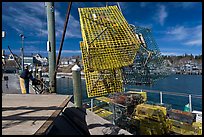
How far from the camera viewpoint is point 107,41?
4.18 metres

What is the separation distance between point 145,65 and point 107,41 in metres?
0.86

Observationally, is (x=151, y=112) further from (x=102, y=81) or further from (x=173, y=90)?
(x=173, y=90)

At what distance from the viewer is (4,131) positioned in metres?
2.10

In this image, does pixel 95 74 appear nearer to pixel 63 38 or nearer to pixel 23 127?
pixel 63 38

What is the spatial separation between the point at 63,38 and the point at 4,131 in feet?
8.56

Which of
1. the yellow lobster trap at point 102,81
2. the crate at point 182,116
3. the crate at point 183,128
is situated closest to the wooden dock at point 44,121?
the yellow lobster trap at point 102,81

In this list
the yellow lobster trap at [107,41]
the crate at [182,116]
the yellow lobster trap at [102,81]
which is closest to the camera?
the yellow lobster trap at [107,41]

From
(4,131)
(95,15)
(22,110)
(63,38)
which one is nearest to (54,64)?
(63,38)

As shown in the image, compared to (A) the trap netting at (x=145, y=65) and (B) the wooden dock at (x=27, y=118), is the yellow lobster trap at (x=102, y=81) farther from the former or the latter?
(B) the wooden dock at (x=27, y=118)

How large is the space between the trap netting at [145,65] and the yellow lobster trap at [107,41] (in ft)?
0.58

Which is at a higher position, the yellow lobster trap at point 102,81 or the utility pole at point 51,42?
the utility pole at point 51,42

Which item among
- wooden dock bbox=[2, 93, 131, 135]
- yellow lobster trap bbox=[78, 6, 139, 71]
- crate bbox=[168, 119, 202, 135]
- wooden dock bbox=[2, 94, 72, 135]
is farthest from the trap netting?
crate bbox=[168, 119, 202, 135]

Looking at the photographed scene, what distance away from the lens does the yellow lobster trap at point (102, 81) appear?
168 inches

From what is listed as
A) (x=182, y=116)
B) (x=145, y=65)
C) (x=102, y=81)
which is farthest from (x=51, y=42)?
(x=182, y=116)
